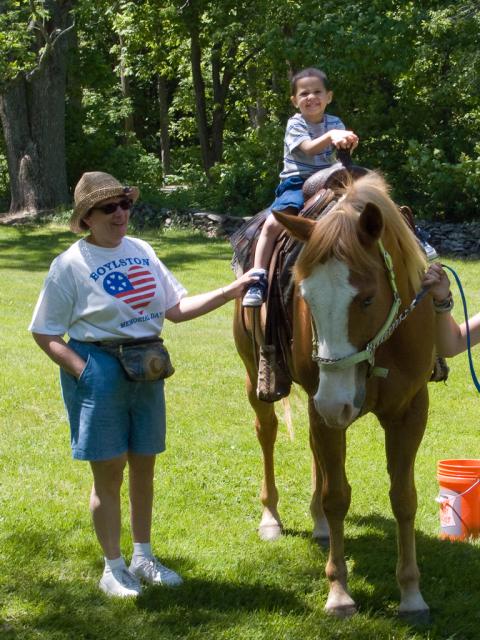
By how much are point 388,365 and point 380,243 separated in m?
0.61

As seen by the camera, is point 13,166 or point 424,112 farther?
point 13,166

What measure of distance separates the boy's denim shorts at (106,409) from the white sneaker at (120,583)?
61cm

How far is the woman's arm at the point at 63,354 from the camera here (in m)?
4.11

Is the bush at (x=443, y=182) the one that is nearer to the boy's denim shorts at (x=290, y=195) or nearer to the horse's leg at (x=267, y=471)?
the horse's leg at (x=267, y=471)

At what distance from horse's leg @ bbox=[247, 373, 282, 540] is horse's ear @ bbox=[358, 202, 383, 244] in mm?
2062

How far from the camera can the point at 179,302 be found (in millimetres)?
4531

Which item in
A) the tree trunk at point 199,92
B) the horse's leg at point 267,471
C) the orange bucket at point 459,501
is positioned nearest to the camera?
the orange bucket at point 459,501

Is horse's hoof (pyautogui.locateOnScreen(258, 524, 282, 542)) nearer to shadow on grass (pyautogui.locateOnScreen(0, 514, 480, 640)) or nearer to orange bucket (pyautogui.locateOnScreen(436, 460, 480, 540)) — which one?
shadow on grass (pyautogui.locateOnScreen(0, 514, 480, 640))

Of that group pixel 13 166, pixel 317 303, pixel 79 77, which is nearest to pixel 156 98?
pixel 79 77

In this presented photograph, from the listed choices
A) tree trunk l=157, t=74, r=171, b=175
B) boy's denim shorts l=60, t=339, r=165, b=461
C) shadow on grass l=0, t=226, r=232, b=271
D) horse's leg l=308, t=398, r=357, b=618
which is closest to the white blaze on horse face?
horse's leg l=308, t=398, r=357, b=618

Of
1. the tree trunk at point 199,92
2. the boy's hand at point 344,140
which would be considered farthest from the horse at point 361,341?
the tree trunk at point 199,92

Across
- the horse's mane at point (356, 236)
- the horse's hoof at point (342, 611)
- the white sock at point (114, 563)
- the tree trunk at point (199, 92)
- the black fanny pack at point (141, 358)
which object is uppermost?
the tree trunk at point (199, 92)

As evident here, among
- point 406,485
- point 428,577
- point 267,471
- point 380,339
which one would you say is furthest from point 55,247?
point 380,339

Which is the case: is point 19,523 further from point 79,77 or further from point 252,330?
point 79,77
